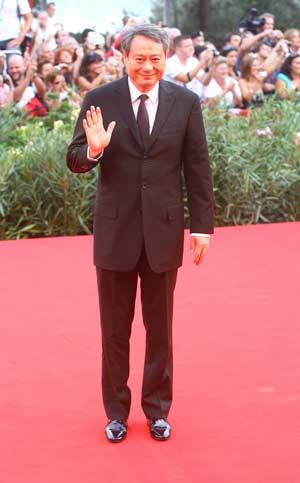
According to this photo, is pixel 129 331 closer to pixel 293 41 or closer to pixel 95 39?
pixel 95 39

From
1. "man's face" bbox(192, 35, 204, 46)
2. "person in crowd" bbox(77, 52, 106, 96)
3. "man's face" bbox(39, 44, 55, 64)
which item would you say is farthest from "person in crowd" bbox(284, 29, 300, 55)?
"man's face" bbox(39, 44, 55, 64)

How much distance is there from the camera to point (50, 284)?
8344 mm

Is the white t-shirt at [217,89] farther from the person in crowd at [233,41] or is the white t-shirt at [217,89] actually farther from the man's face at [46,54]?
the person in crowd at [233,41]

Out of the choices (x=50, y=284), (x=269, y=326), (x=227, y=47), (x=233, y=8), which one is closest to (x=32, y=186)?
(x=50, y=284)

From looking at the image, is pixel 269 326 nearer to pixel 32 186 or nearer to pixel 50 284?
pixel 50 284

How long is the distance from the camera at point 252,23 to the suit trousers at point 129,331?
15.9m

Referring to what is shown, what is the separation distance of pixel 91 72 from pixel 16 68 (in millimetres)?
1122

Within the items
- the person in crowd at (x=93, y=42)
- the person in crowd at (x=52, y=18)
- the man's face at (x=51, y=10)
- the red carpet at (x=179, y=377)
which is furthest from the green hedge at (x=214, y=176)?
the man's face at (x=51, y=10)

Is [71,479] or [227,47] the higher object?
[71,479]

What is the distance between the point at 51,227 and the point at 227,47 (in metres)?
8.81

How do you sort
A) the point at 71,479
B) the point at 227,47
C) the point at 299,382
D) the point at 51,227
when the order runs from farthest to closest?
the point at 227,47, the point at 51,227, the point at 299,382, the point at 71,479

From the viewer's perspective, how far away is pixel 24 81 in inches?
573

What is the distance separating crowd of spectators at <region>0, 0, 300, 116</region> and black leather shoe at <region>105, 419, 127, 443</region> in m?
8.52

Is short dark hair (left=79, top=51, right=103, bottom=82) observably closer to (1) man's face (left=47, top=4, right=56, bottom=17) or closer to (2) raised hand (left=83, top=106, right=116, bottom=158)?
(1) man's face (left=47, top=4, right=56, bottom=17)
